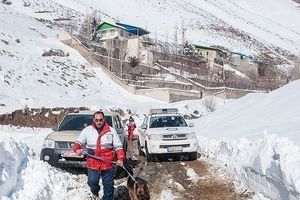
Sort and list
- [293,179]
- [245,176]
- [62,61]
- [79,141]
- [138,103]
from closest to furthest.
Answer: [293,179]
[79,141]
[245,176]
[138,103]
[62,61]

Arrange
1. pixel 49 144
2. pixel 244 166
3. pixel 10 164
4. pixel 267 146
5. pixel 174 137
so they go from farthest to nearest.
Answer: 1. pixel 174 137
2. pixel 49 144
3. pixel 244 166
4. pixel 267 146
5. pixel 10 164

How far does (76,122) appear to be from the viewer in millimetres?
14336

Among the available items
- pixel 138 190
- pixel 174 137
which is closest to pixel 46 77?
pixel 174 137

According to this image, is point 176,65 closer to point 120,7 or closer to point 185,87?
point 185,87

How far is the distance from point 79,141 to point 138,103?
150ft

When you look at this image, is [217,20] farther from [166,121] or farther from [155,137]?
[155,137]

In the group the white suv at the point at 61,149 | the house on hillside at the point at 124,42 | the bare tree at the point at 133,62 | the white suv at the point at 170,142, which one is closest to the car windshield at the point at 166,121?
the white suv at the point at 170,142

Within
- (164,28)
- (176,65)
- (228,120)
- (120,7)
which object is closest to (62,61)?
(176,65)

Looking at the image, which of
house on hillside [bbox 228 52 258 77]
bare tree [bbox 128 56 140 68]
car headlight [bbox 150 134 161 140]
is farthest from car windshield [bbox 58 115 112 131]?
house on hillside [bbox 228 52 258 77]

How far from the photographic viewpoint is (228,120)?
22.8 meters

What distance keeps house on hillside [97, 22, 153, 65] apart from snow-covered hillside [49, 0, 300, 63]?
2762 centimetres

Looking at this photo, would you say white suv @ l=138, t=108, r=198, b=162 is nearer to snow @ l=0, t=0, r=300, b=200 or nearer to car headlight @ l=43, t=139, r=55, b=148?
snow @ l=0, t=0, r=300, b=200

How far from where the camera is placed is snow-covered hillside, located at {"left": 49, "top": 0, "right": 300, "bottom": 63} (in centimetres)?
12722

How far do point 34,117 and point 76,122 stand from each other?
2425 cm
